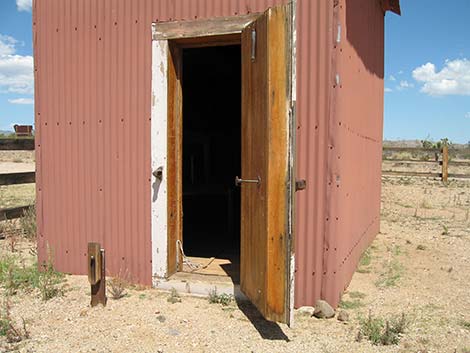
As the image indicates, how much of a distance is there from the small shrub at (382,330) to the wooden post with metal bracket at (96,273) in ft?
7.91

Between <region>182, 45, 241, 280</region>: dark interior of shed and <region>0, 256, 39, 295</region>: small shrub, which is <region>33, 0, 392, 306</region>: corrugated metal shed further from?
<region>182, 45, 241, 280</region>: dark interior of shed

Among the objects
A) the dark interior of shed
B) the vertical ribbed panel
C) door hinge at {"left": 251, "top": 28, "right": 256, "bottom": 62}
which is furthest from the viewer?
the dark interior of shed

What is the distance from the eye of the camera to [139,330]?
3.90 m

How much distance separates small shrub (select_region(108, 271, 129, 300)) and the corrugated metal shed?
10 cm

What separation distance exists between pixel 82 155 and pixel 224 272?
2.14 m

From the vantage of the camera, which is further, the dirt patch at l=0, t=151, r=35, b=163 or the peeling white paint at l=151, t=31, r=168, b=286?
the dirt patch at l=0, t=151, r=35, b=163

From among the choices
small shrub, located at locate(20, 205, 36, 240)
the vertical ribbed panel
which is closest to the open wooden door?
the vertical ribbed panel

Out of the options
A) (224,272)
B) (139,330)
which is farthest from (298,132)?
(139,330)

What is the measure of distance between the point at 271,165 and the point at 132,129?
1.94 m

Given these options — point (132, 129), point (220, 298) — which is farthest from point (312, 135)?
point (132, 129)

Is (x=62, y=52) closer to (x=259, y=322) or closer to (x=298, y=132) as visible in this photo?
(x=298, y=132)

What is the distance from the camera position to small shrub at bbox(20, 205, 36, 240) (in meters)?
7.89

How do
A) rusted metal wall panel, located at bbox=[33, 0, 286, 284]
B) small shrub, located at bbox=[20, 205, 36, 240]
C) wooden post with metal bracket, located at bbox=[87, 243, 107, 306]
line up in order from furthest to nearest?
small shrub, located at bbox=[20, 205, 36, 240], rusted metal wall panel, located at bbox=[33, 0, 286, 284], wooden post with metal bracket, located at bbox=[87, 243, 107, 306]

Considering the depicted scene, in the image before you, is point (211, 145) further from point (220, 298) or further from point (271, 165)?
point (271, 165)
